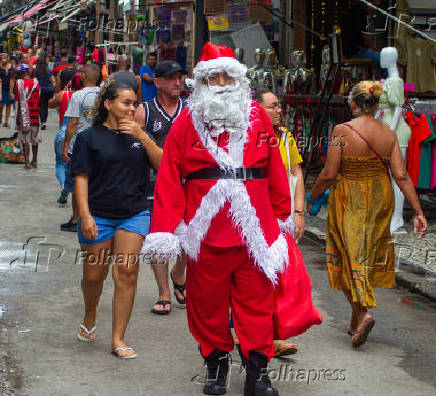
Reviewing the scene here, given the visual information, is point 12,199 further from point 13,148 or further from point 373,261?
point 373,261

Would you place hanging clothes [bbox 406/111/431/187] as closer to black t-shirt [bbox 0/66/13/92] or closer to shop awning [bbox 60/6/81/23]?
black t-shirt [bbox 0/66/13/92]

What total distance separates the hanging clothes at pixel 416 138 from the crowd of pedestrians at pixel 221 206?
443 cm

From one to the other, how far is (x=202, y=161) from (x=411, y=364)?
1966mm

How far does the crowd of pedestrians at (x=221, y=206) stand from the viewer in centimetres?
473

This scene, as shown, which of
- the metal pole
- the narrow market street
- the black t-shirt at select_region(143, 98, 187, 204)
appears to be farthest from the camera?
the metal pole

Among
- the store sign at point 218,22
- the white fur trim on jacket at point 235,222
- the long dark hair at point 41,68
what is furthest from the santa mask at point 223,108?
the long dark hair at point 41,68

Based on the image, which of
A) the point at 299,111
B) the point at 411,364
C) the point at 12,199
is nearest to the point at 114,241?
the point at 411,364

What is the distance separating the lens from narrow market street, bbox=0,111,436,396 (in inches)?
196

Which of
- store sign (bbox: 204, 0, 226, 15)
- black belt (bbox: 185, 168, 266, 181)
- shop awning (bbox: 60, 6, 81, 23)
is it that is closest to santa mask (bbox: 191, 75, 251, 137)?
black belt (bbox: 185, 168, 266, 181)

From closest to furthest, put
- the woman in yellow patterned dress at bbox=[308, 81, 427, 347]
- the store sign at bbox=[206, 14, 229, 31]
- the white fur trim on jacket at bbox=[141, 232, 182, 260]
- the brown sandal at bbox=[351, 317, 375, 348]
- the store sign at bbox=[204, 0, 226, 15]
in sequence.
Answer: the white fur trim on jacket at bbox=[141, 232, 182, 260], the brown sandal at bbox=[351, 317, 375, 348], the woman in yellow patterned dress at bbox=[308, 81, 427, 347], the store sign at bbox=[204, 0, 226, 15], the store sign at bbox=[206, 14, 229, 31]

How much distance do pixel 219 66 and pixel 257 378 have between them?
1.72m

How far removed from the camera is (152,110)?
21.6 ft

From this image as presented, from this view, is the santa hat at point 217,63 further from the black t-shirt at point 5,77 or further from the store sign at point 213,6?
the black t-shirt at point 5,77

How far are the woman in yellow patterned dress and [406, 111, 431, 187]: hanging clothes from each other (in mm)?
4454
